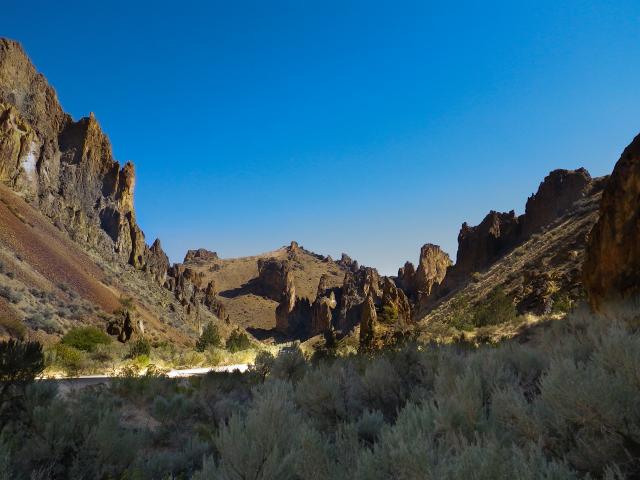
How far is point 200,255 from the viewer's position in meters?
182

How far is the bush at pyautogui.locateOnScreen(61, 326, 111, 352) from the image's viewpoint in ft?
73.1

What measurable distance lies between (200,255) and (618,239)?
595 feet

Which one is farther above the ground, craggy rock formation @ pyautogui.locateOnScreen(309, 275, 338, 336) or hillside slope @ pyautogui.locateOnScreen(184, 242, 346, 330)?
hillside slope @ pyautogui.locateOnScreen(184, 242, 346, 330)

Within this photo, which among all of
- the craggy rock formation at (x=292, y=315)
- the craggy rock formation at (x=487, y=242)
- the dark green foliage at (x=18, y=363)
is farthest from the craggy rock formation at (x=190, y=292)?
the dark green foliage at (x=18, y=363)

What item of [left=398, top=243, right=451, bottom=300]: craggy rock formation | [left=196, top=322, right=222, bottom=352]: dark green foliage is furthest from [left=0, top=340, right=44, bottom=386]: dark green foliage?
[left=398, top=243, right=451, bottom=300]: craggy rock formation

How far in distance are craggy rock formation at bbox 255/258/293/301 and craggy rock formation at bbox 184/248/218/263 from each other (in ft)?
144

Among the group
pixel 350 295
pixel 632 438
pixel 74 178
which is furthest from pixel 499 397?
pixel 350 295

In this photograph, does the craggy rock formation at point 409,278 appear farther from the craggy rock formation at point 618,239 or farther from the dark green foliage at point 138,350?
the craggy rock formation at point 618,239

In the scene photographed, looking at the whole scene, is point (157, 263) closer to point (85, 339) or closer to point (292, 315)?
point (292, 315)

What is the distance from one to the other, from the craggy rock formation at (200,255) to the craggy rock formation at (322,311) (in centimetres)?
7766

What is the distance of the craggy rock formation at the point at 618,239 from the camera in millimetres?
9781

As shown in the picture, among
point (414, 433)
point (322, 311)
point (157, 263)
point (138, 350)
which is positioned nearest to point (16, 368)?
point (414, 433)

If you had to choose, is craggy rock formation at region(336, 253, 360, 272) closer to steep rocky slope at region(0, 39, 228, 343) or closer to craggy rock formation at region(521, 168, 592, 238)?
steep rocky slope at region(0, 39, 228, 343)

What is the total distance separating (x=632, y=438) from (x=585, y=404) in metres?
0.33
